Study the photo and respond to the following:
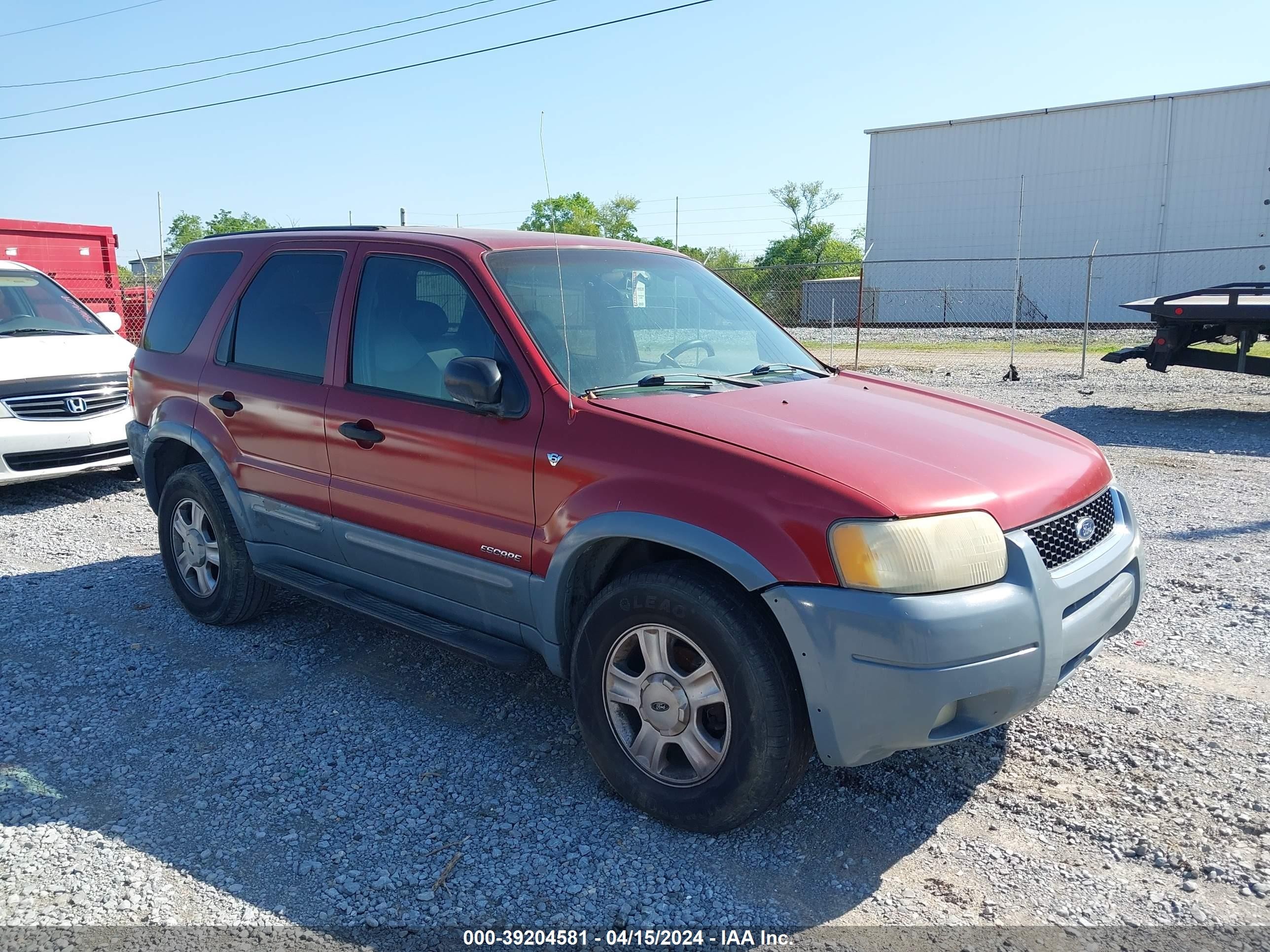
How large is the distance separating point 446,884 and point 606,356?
194 centimetres

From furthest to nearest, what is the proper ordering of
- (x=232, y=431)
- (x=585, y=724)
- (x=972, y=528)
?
(x=232, y=431), (x=585, y=724), (x=972, y=528)

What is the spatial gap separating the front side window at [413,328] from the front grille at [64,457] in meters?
4.49

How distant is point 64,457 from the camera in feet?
25.6

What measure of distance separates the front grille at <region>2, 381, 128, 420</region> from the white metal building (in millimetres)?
26601

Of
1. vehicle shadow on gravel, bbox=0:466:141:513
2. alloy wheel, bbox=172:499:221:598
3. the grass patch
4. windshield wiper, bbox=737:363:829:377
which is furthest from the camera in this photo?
the grass patch

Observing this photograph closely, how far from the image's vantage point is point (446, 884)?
9.58 feet

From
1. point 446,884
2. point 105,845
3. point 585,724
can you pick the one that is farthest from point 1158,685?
point 105,845

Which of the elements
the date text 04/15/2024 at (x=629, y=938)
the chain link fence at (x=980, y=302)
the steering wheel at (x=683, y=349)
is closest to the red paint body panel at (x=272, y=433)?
the steering wheel at (x=683, y=349)

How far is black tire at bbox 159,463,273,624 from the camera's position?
486 cm

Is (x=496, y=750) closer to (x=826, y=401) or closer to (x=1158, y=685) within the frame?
(x=826, y=401)

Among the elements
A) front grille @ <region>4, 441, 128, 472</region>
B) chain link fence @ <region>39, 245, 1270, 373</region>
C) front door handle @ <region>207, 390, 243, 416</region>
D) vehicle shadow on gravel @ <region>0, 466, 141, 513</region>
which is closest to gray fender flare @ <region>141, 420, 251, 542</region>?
front door handle @ <region>207, 390, 243, 416</region>

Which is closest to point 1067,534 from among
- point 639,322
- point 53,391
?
point 639,322

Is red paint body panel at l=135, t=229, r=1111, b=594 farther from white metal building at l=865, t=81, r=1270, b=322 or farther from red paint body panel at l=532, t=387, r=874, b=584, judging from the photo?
white metal building at l=865, t=81, r=1270, b=322

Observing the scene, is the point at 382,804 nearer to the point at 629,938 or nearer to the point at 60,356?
the point at 629,938
